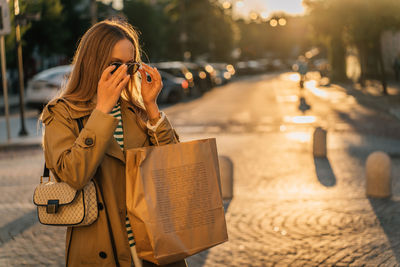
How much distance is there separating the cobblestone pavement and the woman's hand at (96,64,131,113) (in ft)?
10.2

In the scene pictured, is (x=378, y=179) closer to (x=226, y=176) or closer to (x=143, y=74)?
(x=226, y=176)

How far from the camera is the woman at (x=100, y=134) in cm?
249

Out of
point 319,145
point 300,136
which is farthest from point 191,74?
point 319,145

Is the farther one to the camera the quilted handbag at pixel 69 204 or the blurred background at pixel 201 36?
the blurred background at pixel 201 36

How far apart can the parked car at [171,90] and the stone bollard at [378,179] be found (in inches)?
723

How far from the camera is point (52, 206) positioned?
259 cm

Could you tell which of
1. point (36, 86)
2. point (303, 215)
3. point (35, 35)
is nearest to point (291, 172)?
point (303, 215)

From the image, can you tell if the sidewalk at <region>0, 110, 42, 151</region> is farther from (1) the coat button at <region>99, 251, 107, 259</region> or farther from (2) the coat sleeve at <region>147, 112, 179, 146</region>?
(1) the coat button at <region>99, 251, 107, 259</region>

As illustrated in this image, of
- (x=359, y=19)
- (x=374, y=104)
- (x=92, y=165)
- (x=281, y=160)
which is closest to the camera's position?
(x=92, y=165)

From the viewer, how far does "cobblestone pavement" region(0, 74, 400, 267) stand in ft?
18.4

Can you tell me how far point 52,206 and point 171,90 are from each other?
79.6 feet

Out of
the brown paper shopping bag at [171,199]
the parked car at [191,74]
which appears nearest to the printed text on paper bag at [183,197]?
the brown paper shopping bag at [171,199]

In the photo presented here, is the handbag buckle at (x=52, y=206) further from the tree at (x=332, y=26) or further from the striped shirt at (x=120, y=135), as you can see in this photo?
the tree at (x=332, y=26)

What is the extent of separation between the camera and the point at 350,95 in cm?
3011
